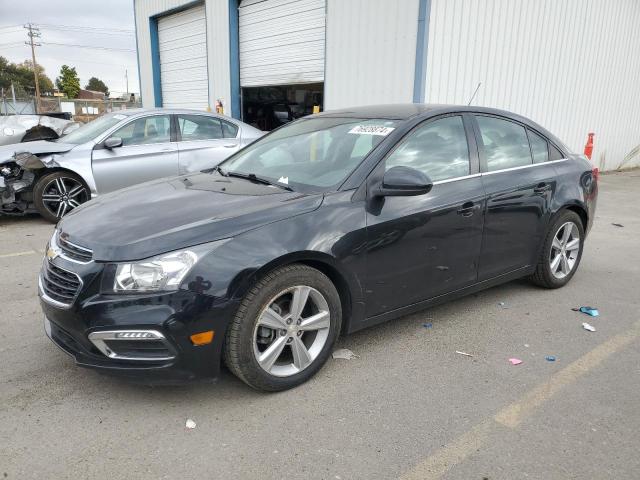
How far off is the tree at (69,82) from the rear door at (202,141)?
3506 inches

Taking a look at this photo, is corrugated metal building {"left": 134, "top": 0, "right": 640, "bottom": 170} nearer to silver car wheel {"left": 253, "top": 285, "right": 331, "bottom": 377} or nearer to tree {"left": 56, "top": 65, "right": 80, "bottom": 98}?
silver car wheel {"left": 253, "top": 285, "right": 331, "bottom": 377}

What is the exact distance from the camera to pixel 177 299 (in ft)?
8.03

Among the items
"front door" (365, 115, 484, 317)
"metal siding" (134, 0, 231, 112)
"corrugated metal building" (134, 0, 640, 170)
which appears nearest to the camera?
"front door" (365, 115, 484, 317)

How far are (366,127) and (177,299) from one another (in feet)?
6.01

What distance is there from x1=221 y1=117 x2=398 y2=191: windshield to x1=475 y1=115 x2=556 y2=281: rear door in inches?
36.1

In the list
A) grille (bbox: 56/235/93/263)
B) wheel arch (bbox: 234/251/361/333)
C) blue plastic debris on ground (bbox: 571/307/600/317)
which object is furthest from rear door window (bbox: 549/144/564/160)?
grille (bbox: 56/235/93/263)

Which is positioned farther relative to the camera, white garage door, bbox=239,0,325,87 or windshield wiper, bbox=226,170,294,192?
white garage door, bbox=239,0,325,87

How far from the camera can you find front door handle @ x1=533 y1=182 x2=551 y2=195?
4.04 m

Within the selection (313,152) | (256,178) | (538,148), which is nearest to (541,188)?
(538,148)

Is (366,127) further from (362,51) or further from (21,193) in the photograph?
(362,51)

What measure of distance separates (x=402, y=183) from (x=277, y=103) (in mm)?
12480

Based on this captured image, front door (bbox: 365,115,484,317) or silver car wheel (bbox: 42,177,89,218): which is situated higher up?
front door (bbox: 365,115,484,317)

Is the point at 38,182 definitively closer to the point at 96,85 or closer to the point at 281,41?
the point at 281,41

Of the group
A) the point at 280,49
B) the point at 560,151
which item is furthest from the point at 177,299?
the point at 280,49
